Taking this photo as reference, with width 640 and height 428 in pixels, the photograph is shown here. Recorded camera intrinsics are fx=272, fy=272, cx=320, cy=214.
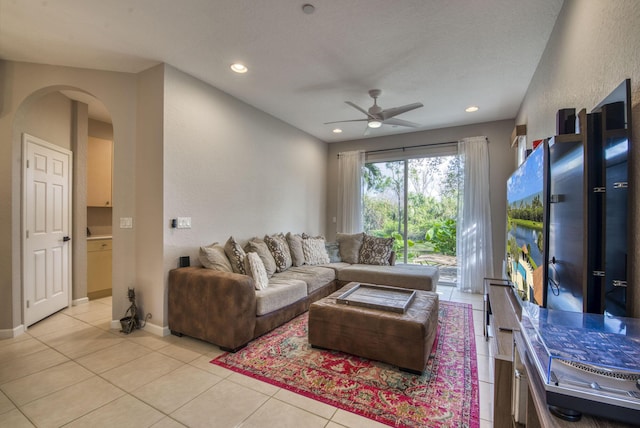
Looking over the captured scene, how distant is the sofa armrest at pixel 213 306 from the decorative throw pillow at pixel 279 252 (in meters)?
1.21

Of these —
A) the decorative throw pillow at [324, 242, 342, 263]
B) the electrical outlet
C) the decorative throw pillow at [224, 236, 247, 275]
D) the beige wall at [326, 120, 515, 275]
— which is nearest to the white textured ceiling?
the beige wall at [326, 120, 515, 275]

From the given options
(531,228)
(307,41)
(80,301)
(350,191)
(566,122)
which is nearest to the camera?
(566,122)

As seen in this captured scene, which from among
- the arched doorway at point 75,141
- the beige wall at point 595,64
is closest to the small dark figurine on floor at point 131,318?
the arched doorway at point 75,141

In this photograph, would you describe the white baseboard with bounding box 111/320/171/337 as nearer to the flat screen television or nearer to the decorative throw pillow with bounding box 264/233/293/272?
the decorative throw pillow with bounding box 264/233/293/272

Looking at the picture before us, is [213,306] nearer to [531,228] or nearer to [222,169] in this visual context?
[222,169]

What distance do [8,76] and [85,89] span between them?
673 millimetres

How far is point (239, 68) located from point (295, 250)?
2.66 meters

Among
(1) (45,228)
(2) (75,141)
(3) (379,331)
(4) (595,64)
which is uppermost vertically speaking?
(2) (75,141)

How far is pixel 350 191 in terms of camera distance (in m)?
5.90

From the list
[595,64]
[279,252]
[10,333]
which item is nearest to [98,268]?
[10,333]

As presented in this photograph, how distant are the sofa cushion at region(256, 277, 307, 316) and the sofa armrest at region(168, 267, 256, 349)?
124 mm

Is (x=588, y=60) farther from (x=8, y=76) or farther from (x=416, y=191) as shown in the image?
(x=8, y=76)

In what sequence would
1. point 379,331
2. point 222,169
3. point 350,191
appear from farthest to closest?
1. point 350,191
2. point 222,169
3. point 379,331

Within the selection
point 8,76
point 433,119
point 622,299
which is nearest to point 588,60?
point 622,299
